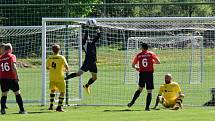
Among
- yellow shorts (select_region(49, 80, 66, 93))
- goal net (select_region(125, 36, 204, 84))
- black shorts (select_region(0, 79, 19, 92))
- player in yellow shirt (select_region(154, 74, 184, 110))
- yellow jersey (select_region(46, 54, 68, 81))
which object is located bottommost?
goal net (select_region(125, 36, 204, 84))

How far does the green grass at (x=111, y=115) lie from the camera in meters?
16.4

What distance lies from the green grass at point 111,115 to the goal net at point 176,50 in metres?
12.5

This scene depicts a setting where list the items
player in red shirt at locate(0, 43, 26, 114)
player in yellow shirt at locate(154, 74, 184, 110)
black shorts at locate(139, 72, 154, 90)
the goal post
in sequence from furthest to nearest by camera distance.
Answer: the goal post → player in yellow shirt at locate(154, 74, 184, 110) → black shorts at locate(139, 72, 154, 90) → player in red shirt at locate(0, 43, 26, 114)

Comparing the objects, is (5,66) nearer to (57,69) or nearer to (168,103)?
(57,69)

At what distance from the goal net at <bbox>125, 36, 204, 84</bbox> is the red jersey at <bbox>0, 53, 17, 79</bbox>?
13937mm

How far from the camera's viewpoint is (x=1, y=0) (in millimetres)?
37469

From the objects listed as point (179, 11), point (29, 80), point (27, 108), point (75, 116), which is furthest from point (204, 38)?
point (75, 116)

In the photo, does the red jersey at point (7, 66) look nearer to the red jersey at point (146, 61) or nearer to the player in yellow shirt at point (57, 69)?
the player in yellow shirt at point (57, 69)

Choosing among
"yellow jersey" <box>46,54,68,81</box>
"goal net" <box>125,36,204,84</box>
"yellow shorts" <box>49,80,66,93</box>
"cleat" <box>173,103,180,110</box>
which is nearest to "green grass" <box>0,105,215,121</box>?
"cleat" <box>173,103,180,110</box>

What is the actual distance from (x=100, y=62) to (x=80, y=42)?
49.1 ft

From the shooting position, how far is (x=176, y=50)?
122 ft

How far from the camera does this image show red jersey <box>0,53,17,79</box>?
18.4 metres

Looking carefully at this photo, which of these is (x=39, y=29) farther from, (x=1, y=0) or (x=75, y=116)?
(x=1, y=0)

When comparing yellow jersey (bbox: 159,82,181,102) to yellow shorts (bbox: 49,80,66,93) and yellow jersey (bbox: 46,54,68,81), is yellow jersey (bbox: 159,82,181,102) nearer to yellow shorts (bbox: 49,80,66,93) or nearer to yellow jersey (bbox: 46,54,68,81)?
yellow shorts (bbox: 49,80,66,93)
